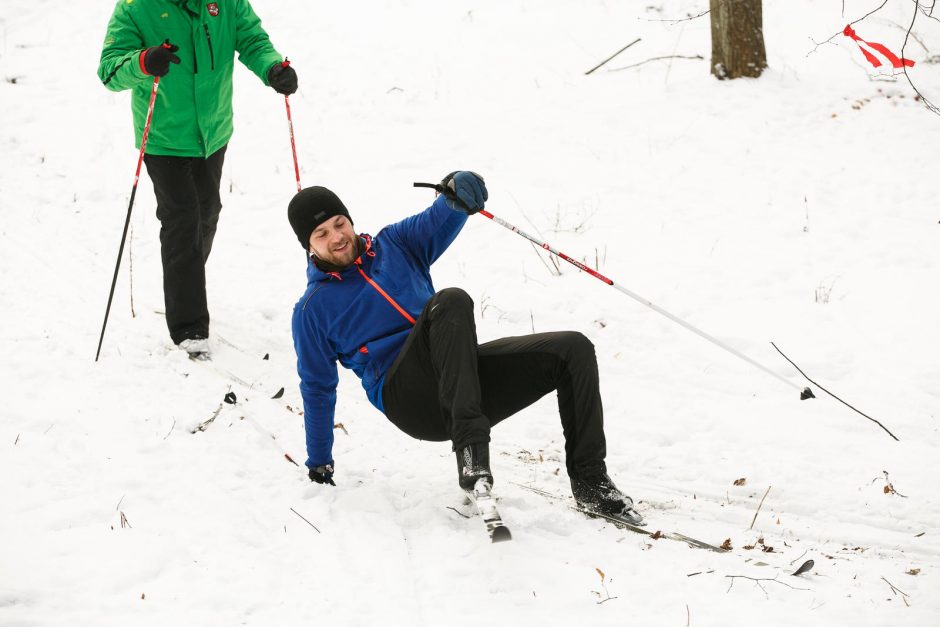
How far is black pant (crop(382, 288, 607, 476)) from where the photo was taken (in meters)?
3.28

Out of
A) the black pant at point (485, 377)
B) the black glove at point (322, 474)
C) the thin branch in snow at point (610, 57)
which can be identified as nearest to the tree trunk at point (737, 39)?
the thin branch in snow at point (610, 57)

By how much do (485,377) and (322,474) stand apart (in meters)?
0.96

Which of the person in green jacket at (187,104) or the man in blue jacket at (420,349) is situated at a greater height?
the person in green jacket at (187,104)

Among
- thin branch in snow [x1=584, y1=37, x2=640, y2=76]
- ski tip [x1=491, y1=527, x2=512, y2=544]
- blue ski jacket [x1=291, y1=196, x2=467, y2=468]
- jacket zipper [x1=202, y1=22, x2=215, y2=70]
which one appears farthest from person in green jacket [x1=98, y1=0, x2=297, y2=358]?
thin branch in snow [x1=584, y1=37, x2=640, y2=76]

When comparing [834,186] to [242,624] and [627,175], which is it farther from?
[242,624]

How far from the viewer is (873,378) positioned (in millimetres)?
4730

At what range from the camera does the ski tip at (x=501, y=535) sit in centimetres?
291

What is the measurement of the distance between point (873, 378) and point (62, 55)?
370 inches

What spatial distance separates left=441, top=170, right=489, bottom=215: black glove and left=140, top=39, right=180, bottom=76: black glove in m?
1.88

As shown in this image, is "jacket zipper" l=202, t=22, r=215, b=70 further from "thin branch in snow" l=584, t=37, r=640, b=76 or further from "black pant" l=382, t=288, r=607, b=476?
"thin branch in snow" l=584, t=37, r=640, b=76

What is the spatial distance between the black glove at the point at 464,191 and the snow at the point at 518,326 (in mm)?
1389

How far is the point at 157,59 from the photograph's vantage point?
434cm

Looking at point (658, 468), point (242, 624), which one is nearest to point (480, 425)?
point (242, 624)

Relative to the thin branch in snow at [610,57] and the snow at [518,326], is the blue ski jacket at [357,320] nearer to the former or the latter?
the snow at [518,326]
